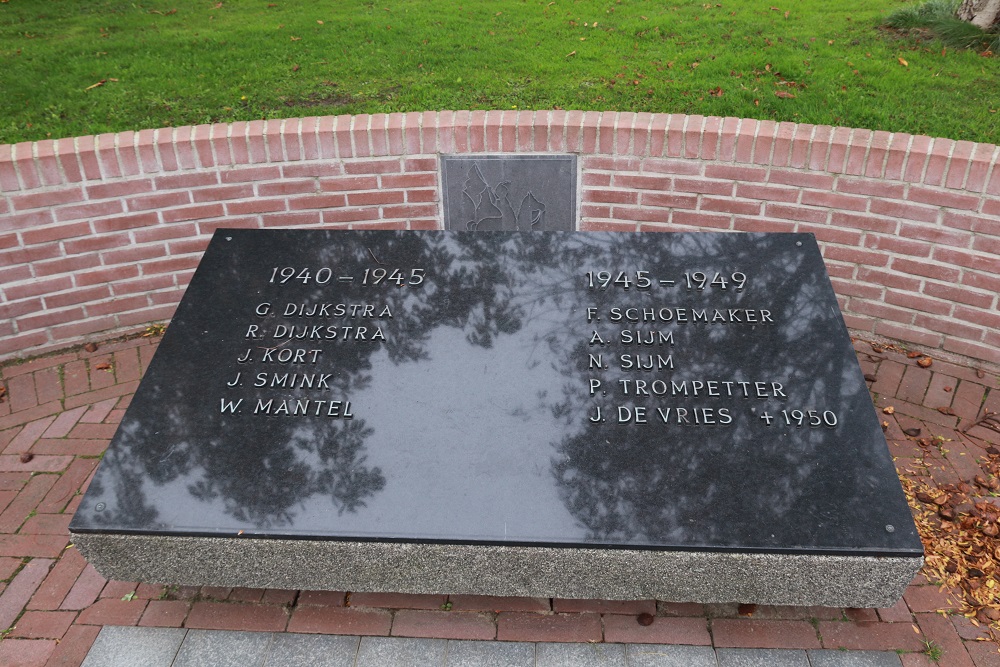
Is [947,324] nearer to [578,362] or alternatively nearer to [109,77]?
[578,362]

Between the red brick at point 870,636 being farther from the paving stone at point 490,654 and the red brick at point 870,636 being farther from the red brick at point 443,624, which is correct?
the red brick at point 443,624

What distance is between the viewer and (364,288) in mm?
3320

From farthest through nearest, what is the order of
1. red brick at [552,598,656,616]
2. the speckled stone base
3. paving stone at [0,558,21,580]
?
paving stone at [0,558,21,580], red brick at [552,598,656,616], the speckled stone base

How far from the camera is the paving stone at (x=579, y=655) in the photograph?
2.78 m

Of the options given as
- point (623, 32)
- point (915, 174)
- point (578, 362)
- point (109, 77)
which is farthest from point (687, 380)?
point (109, 77)

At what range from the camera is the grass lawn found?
193 inches

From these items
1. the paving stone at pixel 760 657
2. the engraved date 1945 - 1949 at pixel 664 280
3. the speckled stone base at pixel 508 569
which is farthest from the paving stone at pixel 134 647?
the engraved date 1945 - 1949 at pixel 664 280

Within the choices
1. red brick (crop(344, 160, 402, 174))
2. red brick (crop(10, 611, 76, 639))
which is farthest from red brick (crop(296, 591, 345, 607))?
red brick (crop(344, 160, 402, 174))

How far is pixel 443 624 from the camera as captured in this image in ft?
9.63

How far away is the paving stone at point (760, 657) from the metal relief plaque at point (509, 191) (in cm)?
252

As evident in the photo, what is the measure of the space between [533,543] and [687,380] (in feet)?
2.92

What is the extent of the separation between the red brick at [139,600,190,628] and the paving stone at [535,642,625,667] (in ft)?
4.60

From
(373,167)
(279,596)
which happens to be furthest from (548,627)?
(373,167)

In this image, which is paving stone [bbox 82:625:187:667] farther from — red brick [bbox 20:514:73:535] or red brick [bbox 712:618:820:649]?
red brick [bbox 712:618:820:649]
